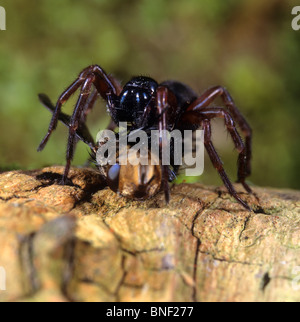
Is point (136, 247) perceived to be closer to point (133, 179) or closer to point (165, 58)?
point (133, 179)

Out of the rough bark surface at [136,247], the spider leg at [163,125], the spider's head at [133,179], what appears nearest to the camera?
the rough bark surface at [136,247]

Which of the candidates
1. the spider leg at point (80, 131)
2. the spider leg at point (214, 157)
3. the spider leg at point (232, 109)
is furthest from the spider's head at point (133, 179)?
the spider leg at point (232, 109)

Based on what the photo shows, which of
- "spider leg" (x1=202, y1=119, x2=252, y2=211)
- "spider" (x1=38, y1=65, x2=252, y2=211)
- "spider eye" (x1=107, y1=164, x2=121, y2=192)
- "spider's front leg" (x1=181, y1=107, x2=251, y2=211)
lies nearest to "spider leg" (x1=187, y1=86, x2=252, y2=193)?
"spider" (x1=38, y1=65, x2=252, y2=211)

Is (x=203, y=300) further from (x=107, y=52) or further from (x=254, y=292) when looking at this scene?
(x=107, y=52)

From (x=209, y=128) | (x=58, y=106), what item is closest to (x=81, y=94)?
(x=58, y=106)

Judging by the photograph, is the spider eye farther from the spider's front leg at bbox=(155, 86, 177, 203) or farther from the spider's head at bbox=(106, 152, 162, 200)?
the spider's front leg at bbox=(155, 86, 177, 203)

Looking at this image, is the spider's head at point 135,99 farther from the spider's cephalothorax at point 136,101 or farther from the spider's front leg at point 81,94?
the spider's front leg at point 81,94
